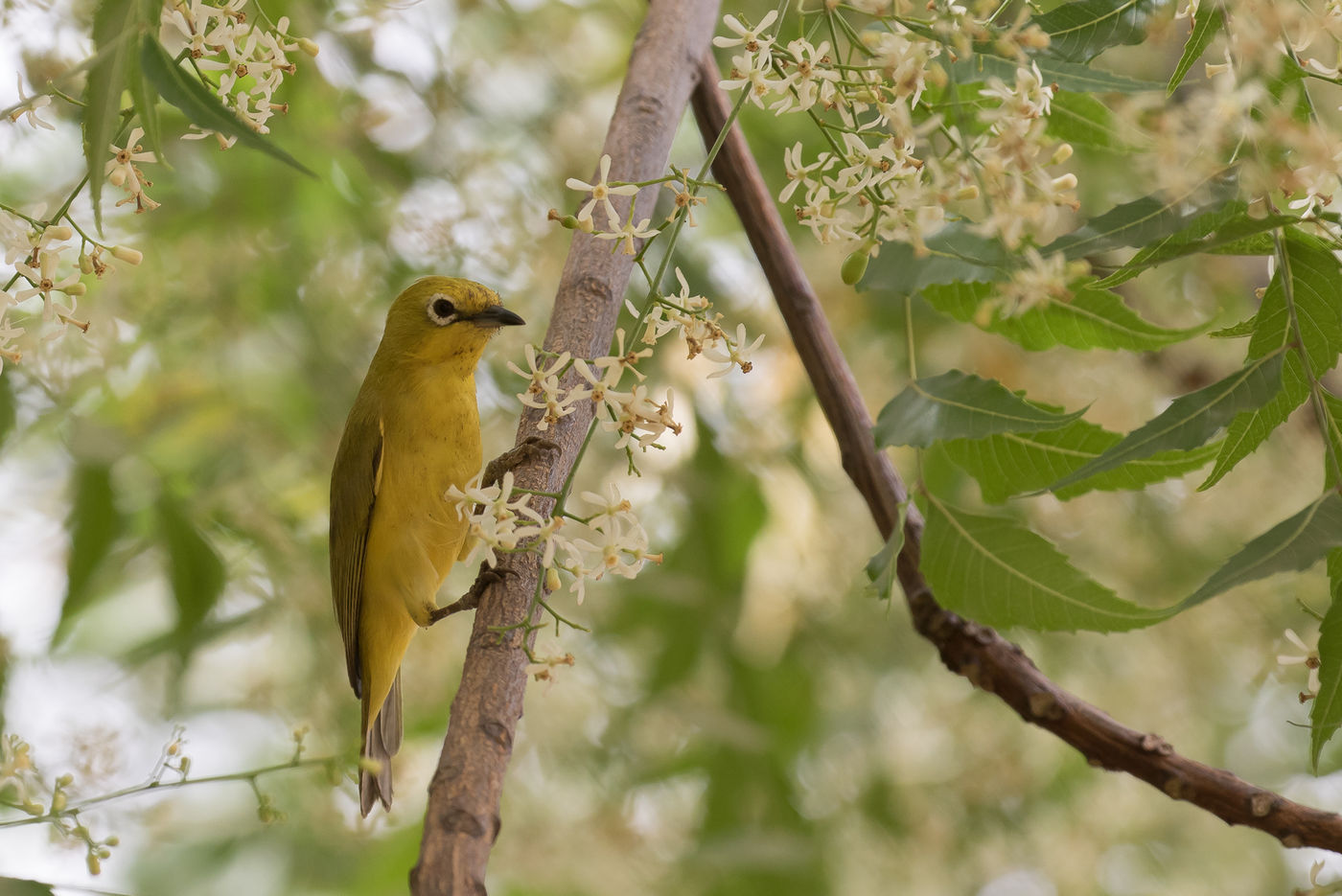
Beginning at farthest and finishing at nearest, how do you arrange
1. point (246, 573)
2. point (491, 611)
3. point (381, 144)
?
point (381, 144) → point (246, 573) → point (491, 611)

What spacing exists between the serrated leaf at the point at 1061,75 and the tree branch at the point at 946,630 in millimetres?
541

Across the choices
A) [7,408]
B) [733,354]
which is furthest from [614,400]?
[7,408]

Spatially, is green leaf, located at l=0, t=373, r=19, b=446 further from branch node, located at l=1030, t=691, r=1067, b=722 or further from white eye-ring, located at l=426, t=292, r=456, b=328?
branch node, located at l=1030, t=691, r=1067, b=722

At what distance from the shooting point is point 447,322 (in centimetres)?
292

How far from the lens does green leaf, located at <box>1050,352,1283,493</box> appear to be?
1.27m

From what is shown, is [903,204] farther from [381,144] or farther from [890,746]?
[890,746]

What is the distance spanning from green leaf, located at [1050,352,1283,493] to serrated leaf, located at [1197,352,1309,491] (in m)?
0.14

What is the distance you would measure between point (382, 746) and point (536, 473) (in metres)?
1.59

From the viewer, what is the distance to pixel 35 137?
2.74 meters

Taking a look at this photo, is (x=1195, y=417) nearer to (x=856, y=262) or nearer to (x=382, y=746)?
(x=856, y=262)

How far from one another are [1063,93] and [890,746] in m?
3.15

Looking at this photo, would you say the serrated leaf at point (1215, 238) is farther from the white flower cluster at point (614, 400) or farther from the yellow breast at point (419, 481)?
the yellow breast at point (419, 481)

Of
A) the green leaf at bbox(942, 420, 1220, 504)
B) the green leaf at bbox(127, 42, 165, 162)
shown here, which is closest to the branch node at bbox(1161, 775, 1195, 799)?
the green leaf at bbox(942, 420, 1220, 504)

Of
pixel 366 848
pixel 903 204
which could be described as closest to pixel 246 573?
pixel 366 848
